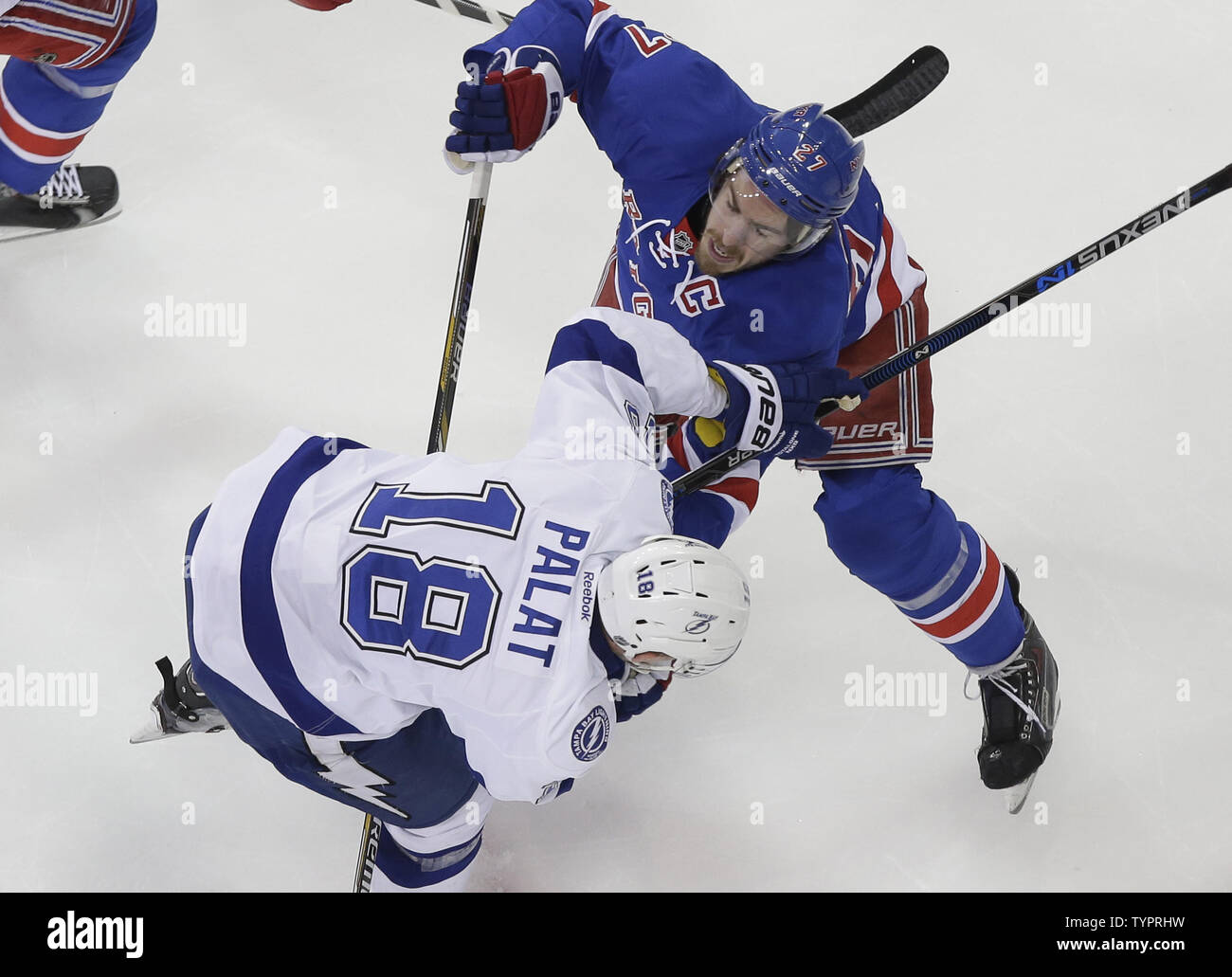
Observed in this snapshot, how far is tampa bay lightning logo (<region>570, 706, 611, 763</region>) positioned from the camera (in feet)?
6.08

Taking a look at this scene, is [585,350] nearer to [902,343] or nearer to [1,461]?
[902,343]

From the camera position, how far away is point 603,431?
1.95 metres

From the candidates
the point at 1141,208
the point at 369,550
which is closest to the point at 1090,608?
the point at 1141,208

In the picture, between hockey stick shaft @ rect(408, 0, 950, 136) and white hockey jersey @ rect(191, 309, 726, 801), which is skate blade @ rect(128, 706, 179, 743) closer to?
white hockey jersey @ rect(191, 309, 726, 801)

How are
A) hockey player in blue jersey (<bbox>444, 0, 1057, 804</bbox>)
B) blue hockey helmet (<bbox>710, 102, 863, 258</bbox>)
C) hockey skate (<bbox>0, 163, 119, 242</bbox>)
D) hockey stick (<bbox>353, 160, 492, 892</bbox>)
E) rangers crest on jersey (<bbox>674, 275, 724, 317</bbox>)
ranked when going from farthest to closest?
1. hockey skate (<bbox>0, 163, 119, 242</bbox>)
2. hockey stick (<bbox>353, 160, 492, 892</bbox>)
3. rangers crest on jersey (<bbox>674, 275, 724, 317</bbox>)
4. hockey player in blue jersey (<bbox>444, 0, 1057, 804</bbox>)
5. blue hockey helmet (<bbox>710, 102, 863, 258</bbox>)

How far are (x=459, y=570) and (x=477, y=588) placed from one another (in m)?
0.04

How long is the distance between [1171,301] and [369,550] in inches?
106

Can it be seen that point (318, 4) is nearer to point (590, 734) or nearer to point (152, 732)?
point (152, 732)

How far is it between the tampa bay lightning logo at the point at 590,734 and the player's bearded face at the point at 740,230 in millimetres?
968

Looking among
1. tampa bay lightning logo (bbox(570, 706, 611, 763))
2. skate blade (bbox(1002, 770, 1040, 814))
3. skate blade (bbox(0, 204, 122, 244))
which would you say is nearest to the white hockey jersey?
tampa bay lightning logo (bbox(570, 706, 611, 763))

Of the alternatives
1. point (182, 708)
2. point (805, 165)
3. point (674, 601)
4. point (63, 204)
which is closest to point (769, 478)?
point (805, 165)

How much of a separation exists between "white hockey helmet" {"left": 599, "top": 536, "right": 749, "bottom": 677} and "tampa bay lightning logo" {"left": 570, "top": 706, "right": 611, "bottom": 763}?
4.4 inches

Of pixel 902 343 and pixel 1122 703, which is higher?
pixel 902 343
